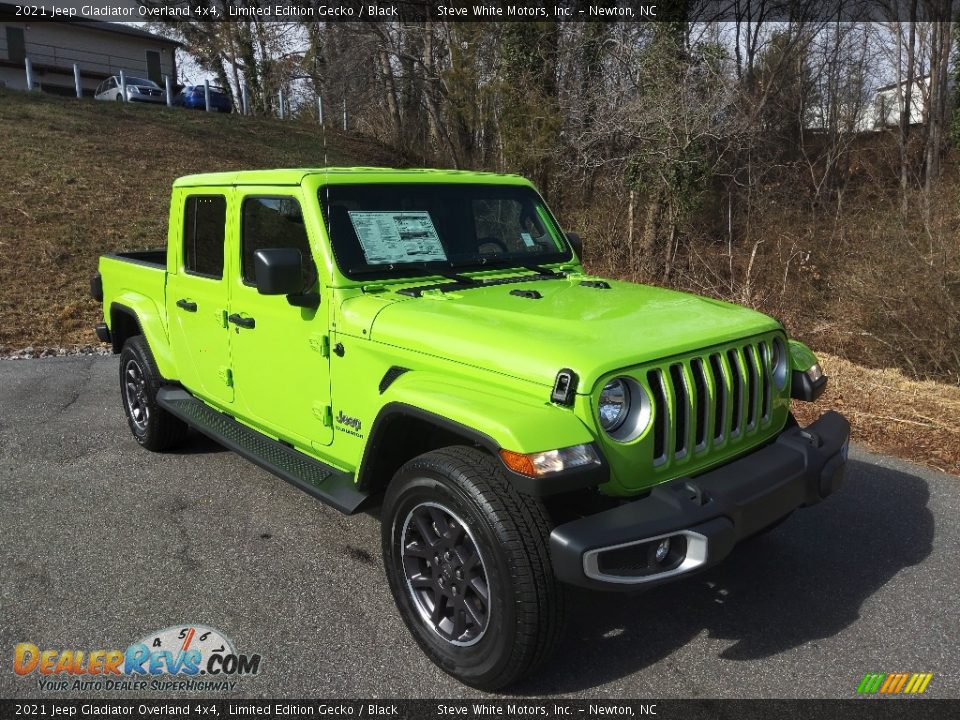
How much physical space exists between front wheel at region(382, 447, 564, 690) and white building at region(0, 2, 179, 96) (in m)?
40.7

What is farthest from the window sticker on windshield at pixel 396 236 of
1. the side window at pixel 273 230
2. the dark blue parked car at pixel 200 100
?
the dark blue parked car at pixel 200 100

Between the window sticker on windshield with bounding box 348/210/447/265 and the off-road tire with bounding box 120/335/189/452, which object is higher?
the window sticker on windshield with bounding box 348/210/447/265

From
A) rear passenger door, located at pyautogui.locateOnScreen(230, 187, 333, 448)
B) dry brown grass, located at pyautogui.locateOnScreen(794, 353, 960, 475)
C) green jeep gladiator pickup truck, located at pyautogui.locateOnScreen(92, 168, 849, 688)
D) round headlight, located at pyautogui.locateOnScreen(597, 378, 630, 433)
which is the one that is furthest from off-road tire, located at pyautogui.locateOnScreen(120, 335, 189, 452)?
dry brown grass, located at pyautogui.locateOnScreen(794, 353, 960, 475)

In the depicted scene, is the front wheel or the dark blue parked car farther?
the dark blue parked car

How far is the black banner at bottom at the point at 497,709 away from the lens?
271cm

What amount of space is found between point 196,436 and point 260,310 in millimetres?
2158

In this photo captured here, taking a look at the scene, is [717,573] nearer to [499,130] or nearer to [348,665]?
[348,665]

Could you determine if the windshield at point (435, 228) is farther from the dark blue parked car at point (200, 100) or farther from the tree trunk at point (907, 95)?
the dark blue parked car at point (200, 100)

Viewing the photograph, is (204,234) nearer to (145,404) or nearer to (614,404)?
(145,404)

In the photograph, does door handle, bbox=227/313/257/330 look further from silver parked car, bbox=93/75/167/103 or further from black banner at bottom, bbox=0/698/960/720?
silver parked car, bbox=93/75/167/103

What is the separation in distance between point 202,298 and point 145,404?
1232 millimetres

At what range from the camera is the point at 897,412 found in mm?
5754

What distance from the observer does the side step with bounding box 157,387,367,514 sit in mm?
3418

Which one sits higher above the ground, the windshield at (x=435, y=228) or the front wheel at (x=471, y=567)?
the windshield at (x=435, y=228)
